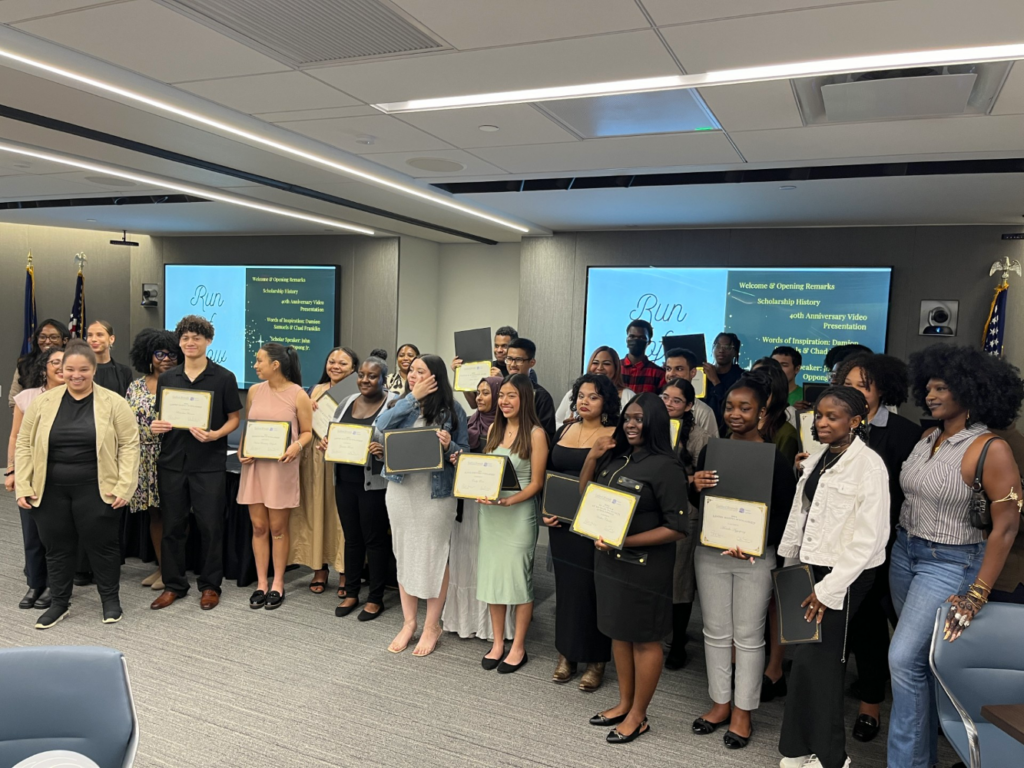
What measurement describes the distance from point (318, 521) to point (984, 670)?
3541 millimetres

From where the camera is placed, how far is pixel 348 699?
11.0 feet

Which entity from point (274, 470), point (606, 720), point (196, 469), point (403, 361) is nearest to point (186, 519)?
point (196, 469)

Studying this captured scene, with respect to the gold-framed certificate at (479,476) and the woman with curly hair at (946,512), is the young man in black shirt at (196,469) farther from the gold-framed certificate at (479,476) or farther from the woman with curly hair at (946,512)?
the woman with curly hair at (946,512)

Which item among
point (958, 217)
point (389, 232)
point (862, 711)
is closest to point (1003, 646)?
point (862, 711)

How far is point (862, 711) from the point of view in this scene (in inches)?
125

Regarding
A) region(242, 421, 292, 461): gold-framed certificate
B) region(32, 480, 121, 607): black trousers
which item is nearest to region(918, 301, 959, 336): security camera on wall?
region(242, 421, 292, 461): gold-framed certificate

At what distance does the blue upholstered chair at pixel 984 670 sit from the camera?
7.43ft

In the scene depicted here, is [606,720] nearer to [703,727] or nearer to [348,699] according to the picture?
[703,727]

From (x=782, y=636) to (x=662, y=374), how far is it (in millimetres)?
3088

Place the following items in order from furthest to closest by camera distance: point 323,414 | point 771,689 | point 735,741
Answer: point 323,414 < point 771,689 < point 735,741

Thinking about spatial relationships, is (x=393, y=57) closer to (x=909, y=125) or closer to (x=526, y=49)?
(x=526, y=49)

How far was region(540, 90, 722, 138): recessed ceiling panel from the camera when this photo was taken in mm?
3111

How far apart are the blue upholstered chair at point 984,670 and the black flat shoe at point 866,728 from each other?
34.3 inches

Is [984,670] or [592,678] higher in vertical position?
[984,670]
